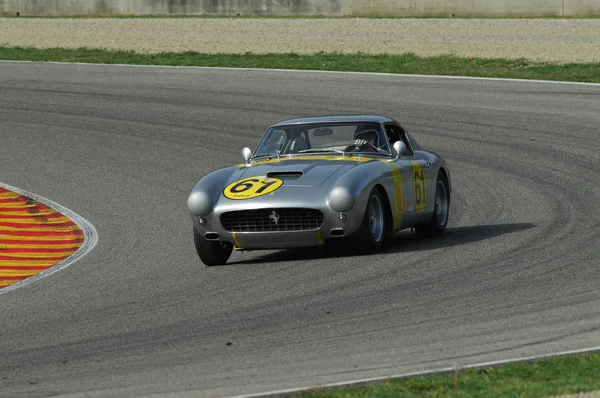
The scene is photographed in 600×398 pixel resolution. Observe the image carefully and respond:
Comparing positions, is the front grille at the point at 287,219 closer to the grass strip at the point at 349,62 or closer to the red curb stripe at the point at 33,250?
the red curb stripe at the point at 33,250

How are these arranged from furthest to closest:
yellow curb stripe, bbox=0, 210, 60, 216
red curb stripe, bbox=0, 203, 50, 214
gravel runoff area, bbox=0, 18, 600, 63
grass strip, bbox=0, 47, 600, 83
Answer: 1. gravel runoff area, bbox=0, 18, 600, 63
2. grass strip, bbox=0, 47, 600, 83
3. red curb stripe, bbox=0, 203, 50, 214
4. yellow curb stripe, bbox=0, 210, 60, 216

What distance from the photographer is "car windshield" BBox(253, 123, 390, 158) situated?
11055 mm

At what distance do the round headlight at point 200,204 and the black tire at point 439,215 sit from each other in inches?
92.2

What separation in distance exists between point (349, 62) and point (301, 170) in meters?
14.0

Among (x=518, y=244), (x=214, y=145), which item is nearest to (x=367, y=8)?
(x=214, y=145)

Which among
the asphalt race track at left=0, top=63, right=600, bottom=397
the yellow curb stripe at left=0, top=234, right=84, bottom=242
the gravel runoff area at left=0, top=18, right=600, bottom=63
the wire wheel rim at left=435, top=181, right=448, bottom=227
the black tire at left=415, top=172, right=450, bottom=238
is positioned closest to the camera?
the asphalt race track at left=0, top=63, right=600, bottom=397

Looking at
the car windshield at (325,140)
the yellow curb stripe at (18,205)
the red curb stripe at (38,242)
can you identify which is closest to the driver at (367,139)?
the car windshield at (325,140)

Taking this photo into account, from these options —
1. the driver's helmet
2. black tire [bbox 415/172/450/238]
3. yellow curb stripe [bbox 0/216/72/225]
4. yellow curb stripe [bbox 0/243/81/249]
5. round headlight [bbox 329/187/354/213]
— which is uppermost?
the driver's helmet

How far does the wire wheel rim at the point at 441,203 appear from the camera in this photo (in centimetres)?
1169

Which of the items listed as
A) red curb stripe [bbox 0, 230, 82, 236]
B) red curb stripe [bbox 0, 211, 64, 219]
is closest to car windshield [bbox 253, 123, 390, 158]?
red curb stripe [bbox 0, 230, 82, 236]

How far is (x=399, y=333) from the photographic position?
7.09 meters

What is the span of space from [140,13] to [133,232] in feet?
69.7

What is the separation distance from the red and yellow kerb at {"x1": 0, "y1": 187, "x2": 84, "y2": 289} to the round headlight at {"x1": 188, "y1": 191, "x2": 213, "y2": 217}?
1.58 m

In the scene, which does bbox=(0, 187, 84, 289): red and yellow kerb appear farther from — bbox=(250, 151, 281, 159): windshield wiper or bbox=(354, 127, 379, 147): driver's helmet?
bbox=(354, 127, 379, 147): driver's helmet
